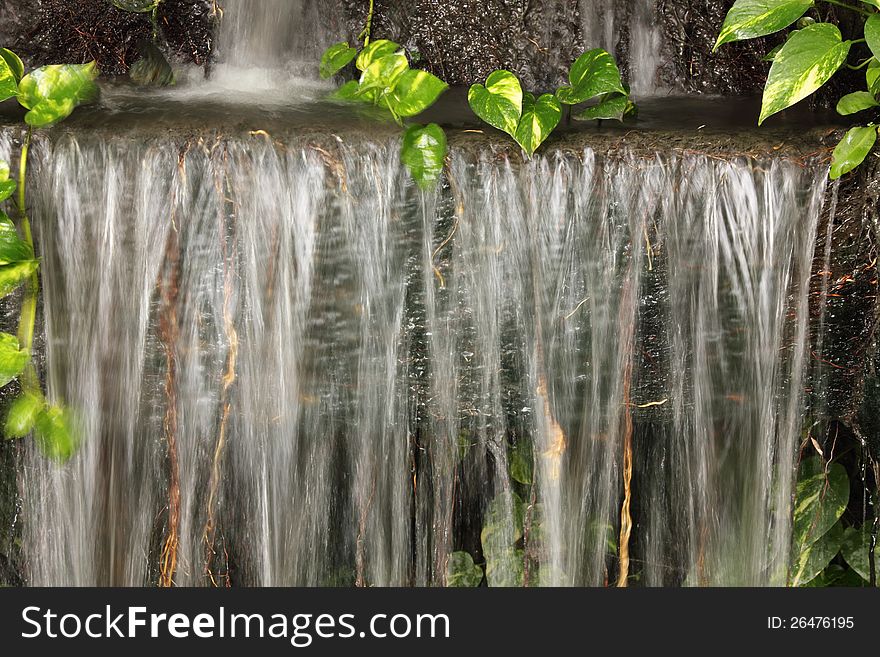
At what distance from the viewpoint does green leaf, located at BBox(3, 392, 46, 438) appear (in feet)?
5.81

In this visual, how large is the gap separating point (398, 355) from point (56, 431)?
0.70 metres

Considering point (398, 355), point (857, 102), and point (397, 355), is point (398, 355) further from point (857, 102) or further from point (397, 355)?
point (857, 102)

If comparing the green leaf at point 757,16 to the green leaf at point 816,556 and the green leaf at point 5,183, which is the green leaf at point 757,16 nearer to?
the green leaf at point 816,556

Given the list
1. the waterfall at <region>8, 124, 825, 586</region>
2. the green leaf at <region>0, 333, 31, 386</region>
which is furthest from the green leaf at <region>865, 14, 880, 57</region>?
the green leaf at <region>0, 333, 31, 386</region>

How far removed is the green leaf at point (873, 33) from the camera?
1.57m

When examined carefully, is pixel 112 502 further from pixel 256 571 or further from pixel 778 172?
pixel 778 172

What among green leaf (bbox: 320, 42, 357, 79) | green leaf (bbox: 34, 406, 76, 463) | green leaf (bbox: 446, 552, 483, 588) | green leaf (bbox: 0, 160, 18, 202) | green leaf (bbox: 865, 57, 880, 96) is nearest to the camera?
green leaf (bbox: 0, 160, 18, 202)

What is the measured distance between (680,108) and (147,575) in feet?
5.31

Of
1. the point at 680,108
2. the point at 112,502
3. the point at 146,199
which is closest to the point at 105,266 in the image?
the point at 146,199

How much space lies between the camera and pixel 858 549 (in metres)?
2.01

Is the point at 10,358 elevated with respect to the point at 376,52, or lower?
lower

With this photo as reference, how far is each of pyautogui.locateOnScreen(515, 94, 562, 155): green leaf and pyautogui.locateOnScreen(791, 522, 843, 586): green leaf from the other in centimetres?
108

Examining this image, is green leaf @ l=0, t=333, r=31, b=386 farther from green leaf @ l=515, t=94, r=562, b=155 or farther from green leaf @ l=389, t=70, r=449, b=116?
green leaf @ l=515, t=94, r=562, b=155

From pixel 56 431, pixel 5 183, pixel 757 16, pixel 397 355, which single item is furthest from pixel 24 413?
pixel 757 16
